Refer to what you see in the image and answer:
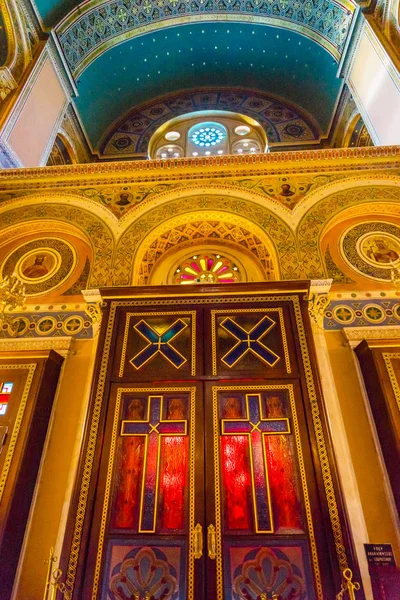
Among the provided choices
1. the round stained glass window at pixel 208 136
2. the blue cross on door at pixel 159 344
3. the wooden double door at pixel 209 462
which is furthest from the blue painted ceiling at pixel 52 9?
the blue cross on door at pixel 159 344

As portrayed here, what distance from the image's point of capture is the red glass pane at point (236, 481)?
405 centimetres

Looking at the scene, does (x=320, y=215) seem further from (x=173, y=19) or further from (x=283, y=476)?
(x=173, y=19)

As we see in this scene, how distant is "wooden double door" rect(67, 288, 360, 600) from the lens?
377cm

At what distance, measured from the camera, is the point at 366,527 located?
4.00m

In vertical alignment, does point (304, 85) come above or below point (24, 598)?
above

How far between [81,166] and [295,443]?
5.63m

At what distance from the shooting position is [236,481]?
13.9 feet

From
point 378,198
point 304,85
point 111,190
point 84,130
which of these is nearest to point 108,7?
point 84,130

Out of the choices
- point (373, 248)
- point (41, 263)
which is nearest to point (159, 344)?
point (41, 263)

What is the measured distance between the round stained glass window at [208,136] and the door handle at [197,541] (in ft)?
30.1

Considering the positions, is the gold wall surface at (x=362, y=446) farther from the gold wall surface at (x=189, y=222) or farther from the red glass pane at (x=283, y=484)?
the red glass pane at (x=283, y=484)

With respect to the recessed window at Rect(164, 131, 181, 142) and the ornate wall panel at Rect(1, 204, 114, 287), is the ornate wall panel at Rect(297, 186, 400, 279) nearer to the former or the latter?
the ornate wall panel at Rect(1, 204, 114, 287)

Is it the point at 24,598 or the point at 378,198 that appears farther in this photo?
the point at 378,198

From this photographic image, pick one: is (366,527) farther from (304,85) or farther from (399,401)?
(304,85)
